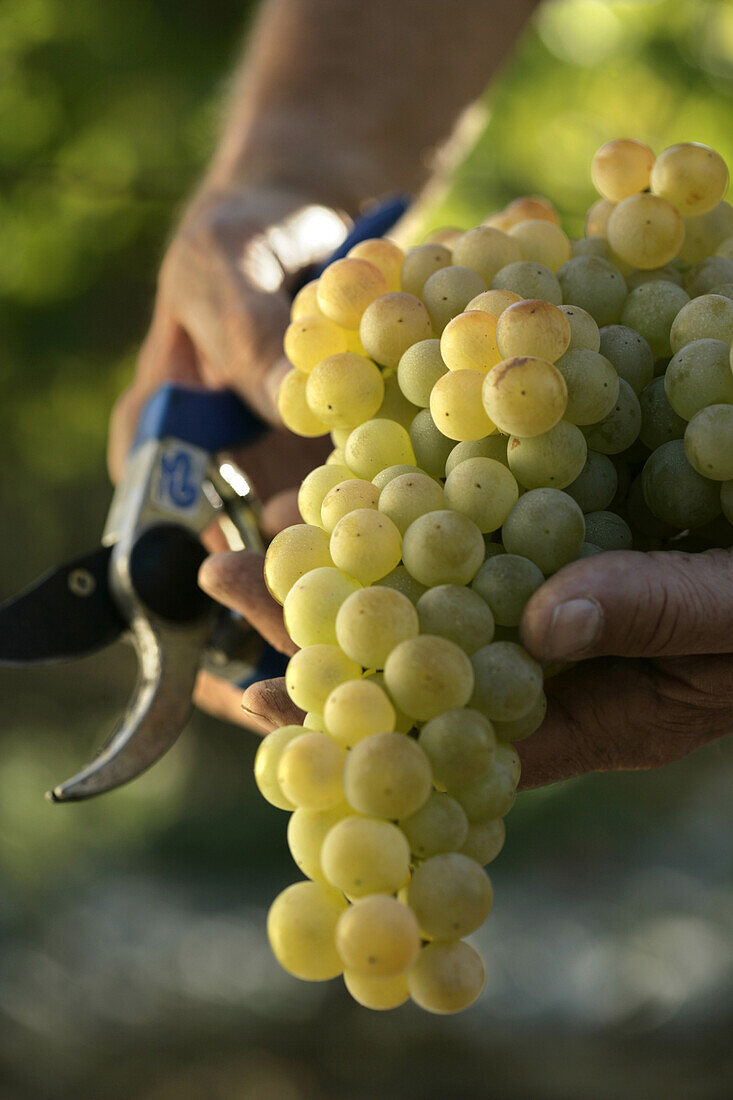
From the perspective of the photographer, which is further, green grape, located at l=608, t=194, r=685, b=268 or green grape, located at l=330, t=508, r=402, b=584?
green grape, located at l=608, t=194, r=685, b=268

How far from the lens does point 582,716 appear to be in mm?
683

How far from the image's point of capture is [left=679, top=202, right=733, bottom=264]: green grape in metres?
0.70

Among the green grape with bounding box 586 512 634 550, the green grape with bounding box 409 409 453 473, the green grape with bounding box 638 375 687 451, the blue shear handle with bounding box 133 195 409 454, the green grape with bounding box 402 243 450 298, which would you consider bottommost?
the blue shear handle with bounding box 133 195 409 454

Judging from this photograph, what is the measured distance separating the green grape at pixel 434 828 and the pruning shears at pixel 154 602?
40 centimetres

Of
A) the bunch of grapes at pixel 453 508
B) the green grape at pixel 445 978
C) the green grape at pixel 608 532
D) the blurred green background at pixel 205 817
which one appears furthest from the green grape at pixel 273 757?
the blurred green background at pixel 205 817

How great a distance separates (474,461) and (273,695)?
19cm

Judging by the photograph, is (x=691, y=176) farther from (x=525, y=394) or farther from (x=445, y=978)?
(x=445, y=978)

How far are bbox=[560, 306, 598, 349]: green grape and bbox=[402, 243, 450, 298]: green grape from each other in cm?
12

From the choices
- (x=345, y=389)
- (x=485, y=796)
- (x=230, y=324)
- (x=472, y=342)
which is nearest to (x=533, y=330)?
(x=472, y=342)

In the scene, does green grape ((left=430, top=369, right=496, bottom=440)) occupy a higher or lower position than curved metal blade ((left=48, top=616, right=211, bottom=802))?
higher

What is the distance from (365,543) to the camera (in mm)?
522

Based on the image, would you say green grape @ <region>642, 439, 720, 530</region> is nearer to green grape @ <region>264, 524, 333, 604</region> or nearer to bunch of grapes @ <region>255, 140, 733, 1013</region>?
bunch of grapes @ <region>255, 140, 733, 1013</region>

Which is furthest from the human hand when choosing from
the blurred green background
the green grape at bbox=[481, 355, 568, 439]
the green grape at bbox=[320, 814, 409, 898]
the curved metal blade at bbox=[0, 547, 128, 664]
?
the blurred green background

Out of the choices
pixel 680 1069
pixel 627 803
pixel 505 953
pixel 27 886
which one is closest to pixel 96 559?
pixel 505 953
